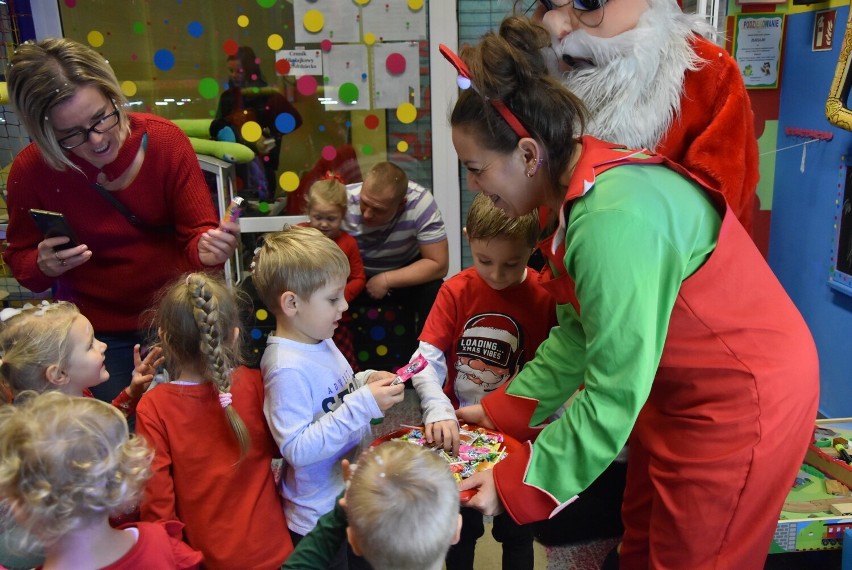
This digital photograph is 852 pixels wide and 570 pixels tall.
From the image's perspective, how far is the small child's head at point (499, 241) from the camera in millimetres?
1813

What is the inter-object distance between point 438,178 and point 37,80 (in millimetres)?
2084

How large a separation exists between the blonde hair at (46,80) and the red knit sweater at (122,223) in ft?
0.51

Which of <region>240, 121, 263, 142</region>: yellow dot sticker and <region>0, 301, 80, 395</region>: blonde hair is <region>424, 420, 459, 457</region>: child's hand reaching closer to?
<region>0, 301, 80, 395</region>: blonde hair

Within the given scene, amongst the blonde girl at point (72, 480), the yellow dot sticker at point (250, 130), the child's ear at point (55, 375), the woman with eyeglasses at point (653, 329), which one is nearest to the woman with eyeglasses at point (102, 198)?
the child's ear at point (55, 375)

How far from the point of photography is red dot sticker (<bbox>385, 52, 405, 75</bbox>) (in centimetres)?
332

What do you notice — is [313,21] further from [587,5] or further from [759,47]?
[759,47]

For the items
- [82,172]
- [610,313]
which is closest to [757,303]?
[610,313]

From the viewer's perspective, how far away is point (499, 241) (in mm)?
1831

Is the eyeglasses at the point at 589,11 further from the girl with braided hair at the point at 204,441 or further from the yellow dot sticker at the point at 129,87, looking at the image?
the yellow dot sticker at the point at 129,87

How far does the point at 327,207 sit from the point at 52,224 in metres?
1.29

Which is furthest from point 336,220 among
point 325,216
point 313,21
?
point 313,21

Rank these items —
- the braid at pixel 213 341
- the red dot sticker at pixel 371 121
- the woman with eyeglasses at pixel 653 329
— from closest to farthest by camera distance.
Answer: the woman with eyeglasses at pixel 653 329 < the braid at pixel 213 341 < the red dot sticker at pixel 371 121

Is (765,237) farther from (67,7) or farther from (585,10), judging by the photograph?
(67,7)

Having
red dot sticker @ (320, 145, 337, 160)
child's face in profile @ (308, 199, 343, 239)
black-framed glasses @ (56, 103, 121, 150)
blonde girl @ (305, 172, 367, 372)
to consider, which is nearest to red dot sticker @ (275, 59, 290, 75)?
red dot sticker @ (320, 145, 337, 160)
